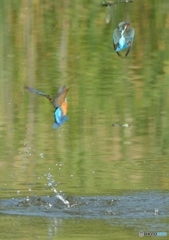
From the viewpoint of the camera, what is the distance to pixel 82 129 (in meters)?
9.02

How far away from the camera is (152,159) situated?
7.98 metres

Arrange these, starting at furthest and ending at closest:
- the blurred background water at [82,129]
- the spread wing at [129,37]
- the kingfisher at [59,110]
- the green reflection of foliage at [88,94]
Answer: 1. the green reflection of foliage at [88,94]
2. the spread wing at [129,37]
3. the blurred background water at [82,129]
4. the kingfisher at [59,110]

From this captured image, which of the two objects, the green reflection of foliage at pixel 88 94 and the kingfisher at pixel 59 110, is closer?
the kingfisher at pixel 59 110

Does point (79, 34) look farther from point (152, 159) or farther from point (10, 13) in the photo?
point (152, 159)

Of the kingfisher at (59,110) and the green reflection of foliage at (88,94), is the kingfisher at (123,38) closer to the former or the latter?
the green reflection of foliage at (88,94)

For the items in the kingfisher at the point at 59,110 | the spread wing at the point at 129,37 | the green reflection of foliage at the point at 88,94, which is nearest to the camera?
the kingfisher at the point at 59,110

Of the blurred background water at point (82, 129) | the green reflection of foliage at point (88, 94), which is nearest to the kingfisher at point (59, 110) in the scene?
the blurred background water at point (82, 129)

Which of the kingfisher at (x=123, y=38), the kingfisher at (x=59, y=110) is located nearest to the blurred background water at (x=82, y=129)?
the kingfisher at (x=59, y=110)

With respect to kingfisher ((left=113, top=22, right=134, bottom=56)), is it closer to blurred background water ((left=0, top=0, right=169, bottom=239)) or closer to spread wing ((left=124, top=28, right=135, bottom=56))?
spread wing ((left=124, top=28, right=135, bottom=56))

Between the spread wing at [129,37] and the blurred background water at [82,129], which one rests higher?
the spread wing at [129,37]

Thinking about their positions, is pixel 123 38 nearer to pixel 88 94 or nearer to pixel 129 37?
pixel 129 37

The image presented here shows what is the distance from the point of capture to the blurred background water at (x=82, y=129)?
6520 mm

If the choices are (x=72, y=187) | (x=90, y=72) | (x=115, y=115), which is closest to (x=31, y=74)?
(x=90, y=72)

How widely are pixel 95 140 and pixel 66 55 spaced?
15.4 ft
